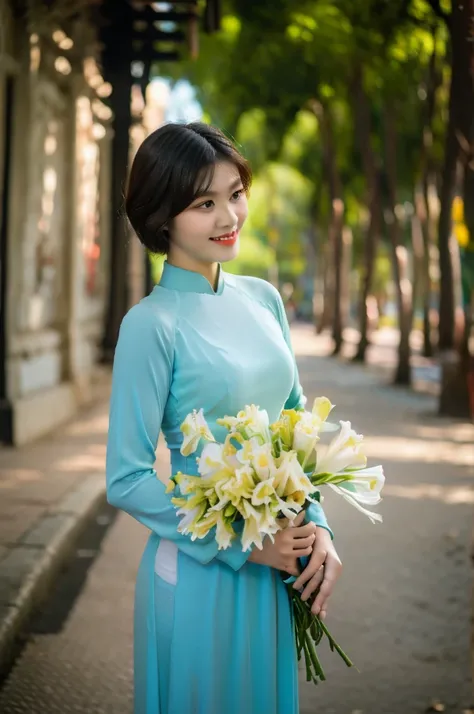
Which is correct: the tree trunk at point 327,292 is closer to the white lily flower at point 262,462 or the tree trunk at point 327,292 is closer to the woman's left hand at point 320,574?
the woman's left hand at point 320,574

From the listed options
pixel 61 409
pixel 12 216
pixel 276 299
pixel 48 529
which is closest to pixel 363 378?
pixel 61 409

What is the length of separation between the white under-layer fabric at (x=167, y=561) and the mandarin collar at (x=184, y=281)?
585 mm

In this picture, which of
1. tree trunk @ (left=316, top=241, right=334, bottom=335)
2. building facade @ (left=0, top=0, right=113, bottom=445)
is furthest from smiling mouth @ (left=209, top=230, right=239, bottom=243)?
tree trunk @ (left=316, top=241, right=334, bottom=335)

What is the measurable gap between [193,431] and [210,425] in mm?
158

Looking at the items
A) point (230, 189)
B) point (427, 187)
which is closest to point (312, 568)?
point (230, 189)

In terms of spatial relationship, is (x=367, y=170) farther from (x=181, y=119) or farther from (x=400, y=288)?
(x=181, y=119)

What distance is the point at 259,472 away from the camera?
2227mm

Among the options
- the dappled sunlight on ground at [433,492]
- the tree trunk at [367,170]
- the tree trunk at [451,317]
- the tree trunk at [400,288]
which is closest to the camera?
the dappled sunlight on ground at [433,492]

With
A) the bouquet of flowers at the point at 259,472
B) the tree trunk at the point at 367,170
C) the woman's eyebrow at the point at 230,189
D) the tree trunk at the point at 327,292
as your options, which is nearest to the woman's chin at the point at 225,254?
the woman's eyebrow at the point at 230,189

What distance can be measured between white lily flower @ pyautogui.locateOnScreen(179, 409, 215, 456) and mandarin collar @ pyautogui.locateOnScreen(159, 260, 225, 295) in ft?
1.17

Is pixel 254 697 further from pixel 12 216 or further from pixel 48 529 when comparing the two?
pixel 12 216

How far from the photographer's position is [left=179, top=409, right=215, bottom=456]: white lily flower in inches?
89.4

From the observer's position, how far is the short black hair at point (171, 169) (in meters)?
2.40

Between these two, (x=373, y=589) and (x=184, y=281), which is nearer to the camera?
(x=184, y=281)
